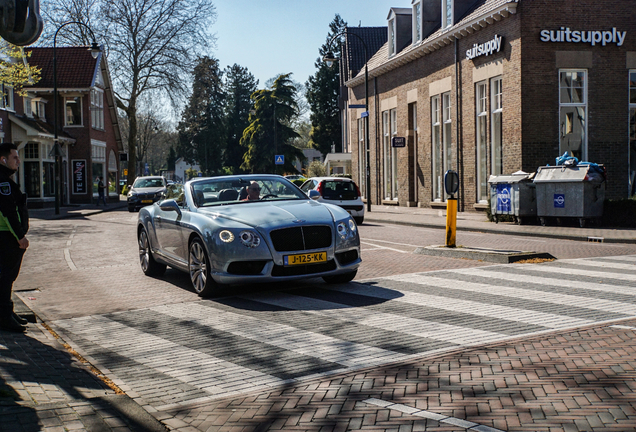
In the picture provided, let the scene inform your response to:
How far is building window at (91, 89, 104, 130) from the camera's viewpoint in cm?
4594

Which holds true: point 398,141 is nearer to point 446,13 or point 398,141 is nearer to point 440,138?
→ point 440,138

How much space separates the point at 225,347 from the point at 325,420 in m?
2.08

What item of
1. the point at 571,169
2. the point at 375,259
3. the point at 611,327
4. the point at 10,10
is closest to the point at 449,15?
the point at 571,169

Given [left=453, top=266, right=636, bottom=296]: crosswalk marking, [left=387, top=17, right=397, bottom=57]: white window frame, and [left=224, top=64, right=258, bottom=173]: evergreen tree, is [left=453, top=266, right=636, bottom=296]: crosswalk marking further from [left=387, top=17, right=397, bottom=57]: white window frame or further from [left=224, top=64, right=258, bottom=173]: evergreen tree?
[left=224, top=64, right=258, bottom=173]: evergreen tree

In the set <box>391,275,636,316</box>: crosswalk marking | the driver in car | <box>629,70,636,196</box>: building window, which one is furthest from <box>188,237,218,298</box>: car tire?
<box>629,70,636,196</box>: building window

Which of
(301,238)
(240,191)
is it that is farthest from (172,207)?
(301,238)

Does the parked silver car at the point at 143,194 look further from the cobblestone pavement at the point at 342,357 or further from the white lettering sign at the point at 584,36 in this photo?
the cobblestone pavement at the point at 342,357

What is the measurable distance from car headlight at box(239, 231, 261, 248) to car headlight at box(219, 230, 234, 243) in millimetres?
112

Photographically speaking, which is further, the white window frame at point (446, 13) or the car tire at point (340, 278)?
the white window frame at point (446, 13)

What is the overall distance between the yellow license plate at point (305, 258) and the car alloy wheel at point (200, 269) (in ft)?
3.14

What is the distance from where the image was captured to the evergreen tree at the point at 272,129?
69938mm

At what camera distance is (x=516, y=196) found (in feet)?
65.0

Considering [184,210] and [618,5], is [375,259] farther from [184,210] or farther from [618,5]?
[618,5]

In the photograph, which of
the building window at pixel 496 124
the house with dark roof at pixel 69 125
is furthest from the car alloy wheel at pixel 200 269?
the house with dark roof at pixel 69 125
